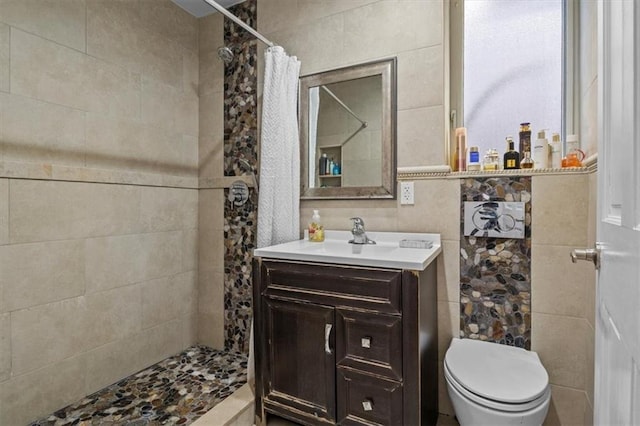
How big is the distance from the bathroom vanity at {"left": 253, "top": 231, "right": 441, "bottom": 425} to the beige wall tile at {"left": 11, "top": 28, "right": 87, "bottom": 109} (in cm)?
133

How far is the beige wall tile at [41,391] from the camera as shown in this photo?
4.85 ft

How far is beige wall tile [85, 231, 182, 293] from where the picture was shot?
1.83 m

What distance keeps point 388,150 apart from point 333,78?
0.58 m

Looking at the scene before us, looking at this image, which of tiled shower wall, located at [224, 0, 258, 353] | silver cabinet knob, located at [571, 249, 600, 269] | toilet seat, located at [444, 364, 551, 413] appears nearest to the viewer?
silver cabinet knob, located at [571, 249, 600, 269]

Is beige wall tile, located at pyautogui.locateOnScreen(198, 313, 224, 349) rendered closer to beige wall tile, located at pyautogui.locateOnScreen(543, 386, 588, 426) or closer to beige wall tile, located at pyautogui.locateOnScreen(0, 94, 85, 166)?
beige wall tile, located at pyautogui.locateOnScreen(0, 94, 85, 166)

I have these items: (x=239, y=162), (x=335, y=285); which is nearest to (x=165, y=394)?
(x=335, y=285)

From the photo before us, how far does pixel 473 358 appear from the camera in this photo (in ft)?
4.67

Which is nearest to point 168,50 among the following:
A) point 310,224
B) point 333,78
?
point 333,78

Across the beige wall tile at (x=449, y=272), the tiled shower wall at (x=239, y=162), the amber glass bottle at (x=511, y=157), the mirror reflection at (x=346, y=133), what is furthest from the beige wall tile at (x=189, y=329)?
the amber glass bottle at (x=511, y=157)

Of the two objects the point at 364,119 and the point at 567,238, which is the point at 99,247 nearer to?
the point at 364,119

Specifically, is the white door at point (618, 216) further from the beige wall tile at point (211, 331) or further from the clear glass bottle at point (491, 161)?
the beige wall tile at point (211, 331)

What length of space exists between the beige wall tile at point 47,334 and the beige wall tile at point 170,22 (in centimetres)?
178

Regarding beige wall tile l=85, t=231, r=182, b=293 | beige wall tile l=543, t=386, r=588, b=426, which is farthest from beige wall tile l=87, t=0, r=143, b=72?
beige wall tile l=543, t=386, r=588, b=426

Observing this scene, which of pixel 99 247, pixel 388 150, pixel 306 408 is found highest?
pixel 388 150
